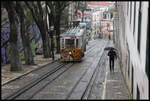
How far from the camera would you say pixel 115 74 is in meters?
19.1

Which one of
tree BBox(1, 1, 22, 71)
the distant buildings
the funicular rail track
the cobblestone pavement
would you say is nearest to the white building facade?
the cobblestone pavement

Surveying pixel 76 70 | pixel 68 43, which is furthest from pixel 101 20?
pixel 76 70

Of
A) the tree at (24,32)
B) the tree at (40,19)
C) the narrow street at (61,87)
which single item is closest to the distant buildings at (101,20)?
the tree at (40,19)

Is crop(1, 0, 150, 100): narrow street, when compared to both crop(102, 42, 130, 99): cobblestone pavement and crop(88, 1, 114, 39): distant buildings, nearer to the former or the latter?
crop(102, 42, 130, 99): cobblestone pavement

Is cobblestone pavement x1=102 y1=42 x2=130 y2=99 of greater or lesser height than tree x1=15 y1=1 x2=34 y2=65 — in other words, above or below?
below

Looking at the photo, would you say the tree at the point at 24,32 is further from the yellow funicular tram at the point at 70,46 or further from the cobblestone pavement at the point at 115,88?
the cobblestone pavement at the point at 115,88

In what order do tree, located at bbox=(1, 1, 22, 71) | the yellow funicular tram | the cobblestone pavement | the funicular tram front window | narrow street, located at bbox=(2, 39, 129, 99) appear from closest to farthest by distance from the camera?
the cobblestone pavement < narrow street, located at bbox=(2, 39, 129, 99) < tree, located at bbox=(1, 1, 22, 71) < the yellow funicular tram < the funicular tram front window

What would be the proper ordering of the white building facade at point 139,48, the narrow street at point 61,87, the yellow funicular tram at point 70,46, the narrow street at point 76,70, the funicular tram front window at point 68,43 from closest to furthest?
the white building facade at point 139,48
the narrow street at point 76,70
the narrow street at point 61,87
the yellow funicular tram at point 70,46
the funicular tram front window at point 68,43

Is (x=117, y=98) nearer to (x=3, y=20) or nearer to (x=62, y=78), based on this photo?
(x=62, y=78)

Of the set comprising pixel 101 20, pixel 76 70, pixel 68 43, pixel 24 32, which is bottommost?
pixel 76 70

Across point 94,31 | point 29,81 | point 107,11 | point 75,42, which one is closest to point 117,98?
point 29,81

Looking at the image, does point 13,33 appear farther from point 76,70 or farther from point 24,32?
point 76,70

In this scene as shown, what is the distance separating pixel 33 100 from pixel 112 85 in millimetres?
5073

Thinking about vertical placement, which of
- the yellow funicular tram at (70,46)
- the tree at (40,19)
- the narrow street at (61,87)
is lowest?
the narrow street at (61,87)
